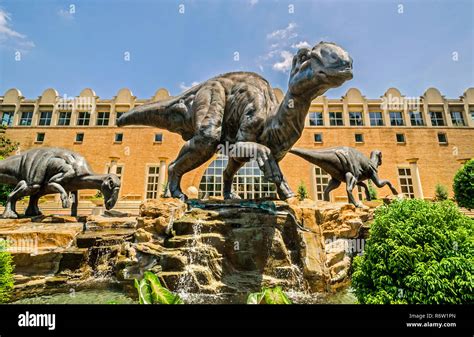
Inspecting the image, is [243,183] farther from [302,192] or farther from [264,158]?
[264,158]

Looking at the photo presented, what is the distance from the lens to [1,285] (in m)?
3.04

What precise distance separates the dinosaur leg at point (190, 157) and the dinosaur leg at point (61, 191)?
11.2 feet

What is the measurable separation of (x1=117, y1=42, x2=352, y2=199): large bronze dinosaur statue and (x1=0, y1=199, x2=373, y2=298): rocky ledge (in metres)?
0.63

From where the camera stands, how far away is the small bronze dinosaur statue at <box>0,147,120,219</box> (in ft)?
22.8

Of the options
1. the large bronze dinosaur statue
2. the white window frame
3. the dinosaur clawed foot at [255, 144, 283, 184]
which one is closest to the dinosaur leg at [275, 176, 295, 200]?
the large bronze dinosaur statue

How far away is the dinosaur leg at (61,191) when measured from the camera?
261 inches

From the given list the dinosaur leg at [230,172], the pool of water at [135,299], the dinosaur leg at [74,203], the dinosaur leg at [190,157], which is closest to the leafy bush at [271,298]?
the pool of water at [135,299]

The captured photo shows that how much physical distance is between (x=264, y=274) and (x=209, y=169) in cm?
2008

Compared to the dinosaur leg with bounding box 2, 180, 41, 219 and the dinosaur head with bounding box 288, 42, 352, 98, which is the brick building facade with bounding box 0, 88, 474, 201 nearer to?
the dinosaur leg with bounding box 2, 180, 41, 219

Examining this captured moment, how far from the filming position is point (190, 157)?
4.57 metres

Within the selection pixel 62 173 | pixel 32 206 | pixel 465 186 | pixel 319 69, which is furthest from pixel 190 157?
pixel 465 186

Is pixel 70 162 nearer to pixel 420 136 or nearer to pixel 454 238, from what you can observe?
pixel 454 238

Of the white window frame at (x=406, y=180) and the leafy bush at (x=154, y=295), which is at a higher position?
the white window frame at (x=406, y=180)

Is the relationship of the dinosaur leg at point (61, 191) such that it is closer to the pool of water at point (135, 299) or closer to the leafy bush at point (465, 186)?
the pool of water at point (135, 299)
